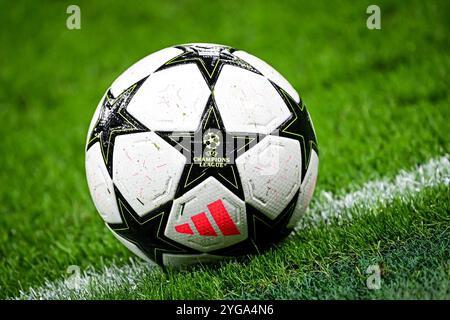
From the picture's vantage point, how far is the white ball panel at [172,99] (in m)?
2.58

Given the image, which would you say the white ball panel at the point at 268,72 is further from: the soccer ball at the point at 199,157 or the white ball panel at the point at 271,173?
the white ball panel at the point at 271,173

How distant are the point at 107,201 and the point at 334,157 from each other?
6.99 ft

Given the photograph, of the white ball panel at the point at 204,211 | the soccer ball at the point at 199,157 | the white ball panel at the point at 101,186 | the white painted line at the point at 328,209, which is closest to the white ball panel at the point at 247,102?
the soccer ball at the point at 199,157

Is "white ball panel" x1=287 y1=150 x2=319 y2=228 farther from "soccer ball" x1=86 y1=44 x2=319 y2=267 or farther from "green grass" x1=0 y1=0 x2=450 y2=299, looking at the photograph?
"green grass" x1=0 y1=0 x2=450 y2=299

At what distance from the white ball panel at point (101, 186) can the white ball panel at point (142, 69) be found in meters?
0.33

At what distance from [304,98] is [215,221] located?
3268 millimetres

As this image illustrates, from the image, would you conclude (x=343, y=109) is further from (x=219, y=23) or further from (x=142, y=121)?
(x=219, y=23)

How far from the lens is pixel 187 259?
283 cm

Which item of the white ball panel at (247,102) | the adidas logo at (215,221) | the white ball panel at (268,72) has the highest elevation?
the white ball panel at (268,72)

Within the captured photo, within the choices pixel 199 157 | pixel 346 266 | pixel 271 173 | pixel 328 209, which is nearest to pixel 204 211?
pixel 199 157

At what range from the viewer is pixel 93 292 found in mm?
2957

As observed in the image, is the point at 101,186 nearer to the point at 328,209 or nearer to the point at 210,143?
the point at 210,143

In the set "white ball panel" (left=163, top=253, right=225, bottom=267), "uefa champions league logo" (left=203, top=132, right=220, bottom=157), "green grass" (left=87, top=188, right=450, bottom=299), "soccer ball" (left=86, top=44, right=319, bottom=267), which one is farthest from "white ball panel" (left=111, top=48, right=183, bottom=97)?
"green grass" (left=87, top=188, right=450, bottom=299)
